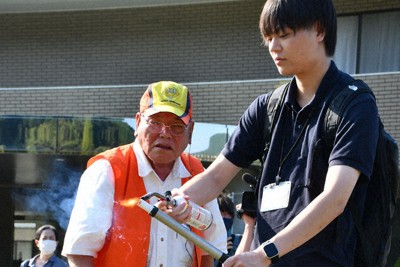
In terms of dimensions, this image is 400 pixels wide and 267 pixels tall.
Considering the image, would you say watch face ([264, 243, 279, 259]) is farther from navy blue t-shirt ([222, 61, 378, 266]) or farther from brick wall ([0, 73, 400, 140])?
brick wall ([0, 73, 400, 140])

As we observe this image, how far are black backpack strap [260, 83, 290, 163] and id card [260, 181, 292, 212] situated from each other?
0.21 metres

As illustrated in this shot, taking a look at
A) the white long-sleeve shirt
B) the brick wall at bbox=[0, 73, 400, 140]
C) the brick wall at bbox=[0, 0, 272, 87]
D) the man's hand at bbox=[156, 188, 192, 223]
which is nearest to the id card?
the man's hand at bbox=[156, 188, 192, 223]

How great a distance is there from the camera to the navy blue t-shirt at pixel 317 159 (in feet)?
12.6

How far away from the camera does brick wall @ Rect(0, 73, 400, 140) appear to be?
1644 cm

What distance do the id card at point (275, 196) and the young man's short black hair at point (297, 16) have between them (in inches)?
24.7

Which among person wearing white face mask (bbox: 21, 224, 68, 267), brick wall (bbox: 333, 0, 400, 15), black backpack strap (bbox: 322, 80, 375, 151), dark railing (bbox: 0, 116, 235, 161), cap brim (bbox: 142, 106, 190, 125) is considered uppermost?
brick wall (bbox: 333, 0, 400, 15)

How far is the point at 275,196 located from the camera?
408 cm

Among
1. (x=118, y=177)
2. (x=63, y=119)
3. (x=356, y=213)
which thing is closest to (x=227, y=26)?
(x=63, y=119)

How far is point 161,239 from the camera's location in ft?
17.0

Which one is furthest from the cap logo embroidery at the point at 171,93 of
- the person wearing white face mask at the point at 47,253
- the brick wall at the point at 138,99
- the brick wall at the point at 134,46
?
the brick wall at the point at 134,46

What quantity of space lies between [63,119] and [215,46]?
14.0ft

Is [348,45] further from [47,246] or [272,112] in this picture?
[272,112]

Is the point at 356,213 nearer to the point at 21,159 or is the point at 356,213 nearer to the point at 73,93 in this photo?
the point at 21,159

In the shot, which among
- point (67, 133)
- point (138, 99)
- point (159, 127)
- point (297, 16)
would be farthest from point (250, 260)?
point (138, 99)
